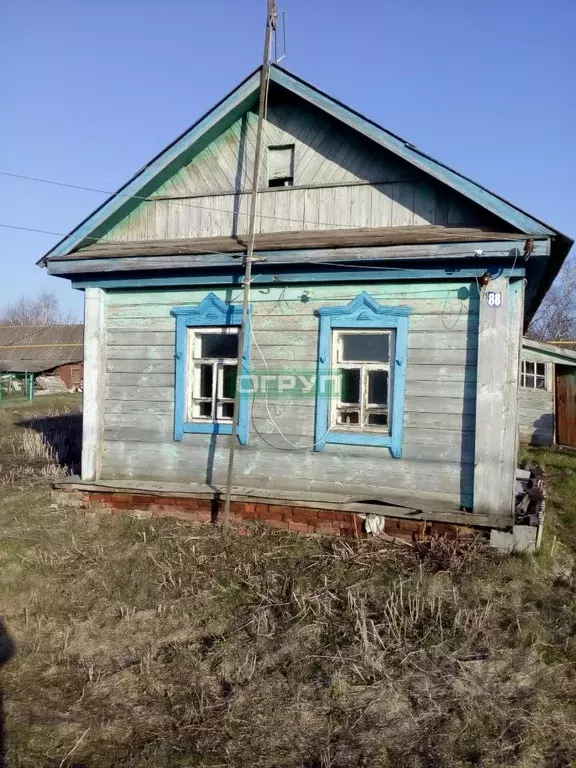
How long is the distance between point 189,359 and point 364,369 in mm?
2122

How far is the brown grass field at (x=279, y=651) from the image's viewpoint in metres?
3.38

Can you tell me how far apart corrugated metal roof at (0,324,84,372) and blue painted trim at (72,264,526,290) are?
28017 millimetres

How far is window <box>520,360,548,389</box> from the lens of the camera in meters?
15.7

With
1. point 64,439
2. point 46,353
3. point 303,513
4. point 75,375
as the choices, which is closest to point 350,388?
point 303,513

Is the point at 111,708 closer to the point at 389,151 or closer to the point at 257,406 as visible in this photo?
the point at 257,406

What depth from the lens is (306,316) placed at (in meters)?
6.83

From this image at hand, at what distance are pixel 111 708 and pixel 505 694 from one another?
2456 millimetres

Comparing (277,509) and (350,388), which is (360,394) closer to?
(350,388)

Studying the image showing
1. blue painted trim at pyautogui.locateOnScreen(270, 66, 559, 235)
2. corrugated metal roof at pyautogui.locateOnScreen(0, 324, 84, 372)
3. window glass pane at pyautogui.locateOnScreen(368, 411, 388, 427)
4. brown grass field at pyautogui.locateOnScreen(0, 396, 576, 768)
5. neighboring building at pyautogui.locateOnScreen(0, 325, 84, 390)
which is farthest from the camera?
corrugated metal roof at pyautogui.locateOnScreen(0, 324, 84, 372)

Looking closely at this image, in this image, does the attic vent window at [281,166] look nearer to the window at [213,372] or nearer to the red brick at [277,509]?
Answer: the window at [213,372]

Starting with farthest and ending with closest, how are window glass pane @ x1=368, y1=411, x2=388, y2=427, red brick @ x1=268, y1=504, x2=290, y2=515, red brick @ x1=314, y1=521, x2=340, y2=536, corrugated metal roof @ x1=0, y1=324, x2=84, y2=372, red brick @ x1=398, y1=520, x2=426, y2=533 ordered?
corrugated metal roof @ x1=0, y1=324, x2=84, y2=372 → window glass pane @ x1=368, y1=411, x2=388, y2=427 → red brick @ x1=268, y1=504, x2=290, y2=515 → red brick @ x1=314, y1=521, x2=340, y2=536 → red brick @ x1=398, y1=520, x2=426, y2=533

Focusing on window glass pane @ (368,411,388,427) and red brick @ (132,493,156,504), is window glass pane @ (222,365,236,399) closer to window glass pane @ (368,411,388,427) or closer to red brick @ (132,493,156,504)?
red brick @ (132,493,156,504)

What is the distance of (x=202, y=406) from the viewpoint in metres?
7.44

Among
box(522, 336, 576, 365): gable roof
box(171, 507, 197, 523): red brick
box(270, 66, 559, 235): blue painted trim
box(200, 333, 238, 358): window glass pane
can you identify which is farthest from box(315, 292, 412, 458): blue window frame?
box(522, 336, 576, 365): gable roof
